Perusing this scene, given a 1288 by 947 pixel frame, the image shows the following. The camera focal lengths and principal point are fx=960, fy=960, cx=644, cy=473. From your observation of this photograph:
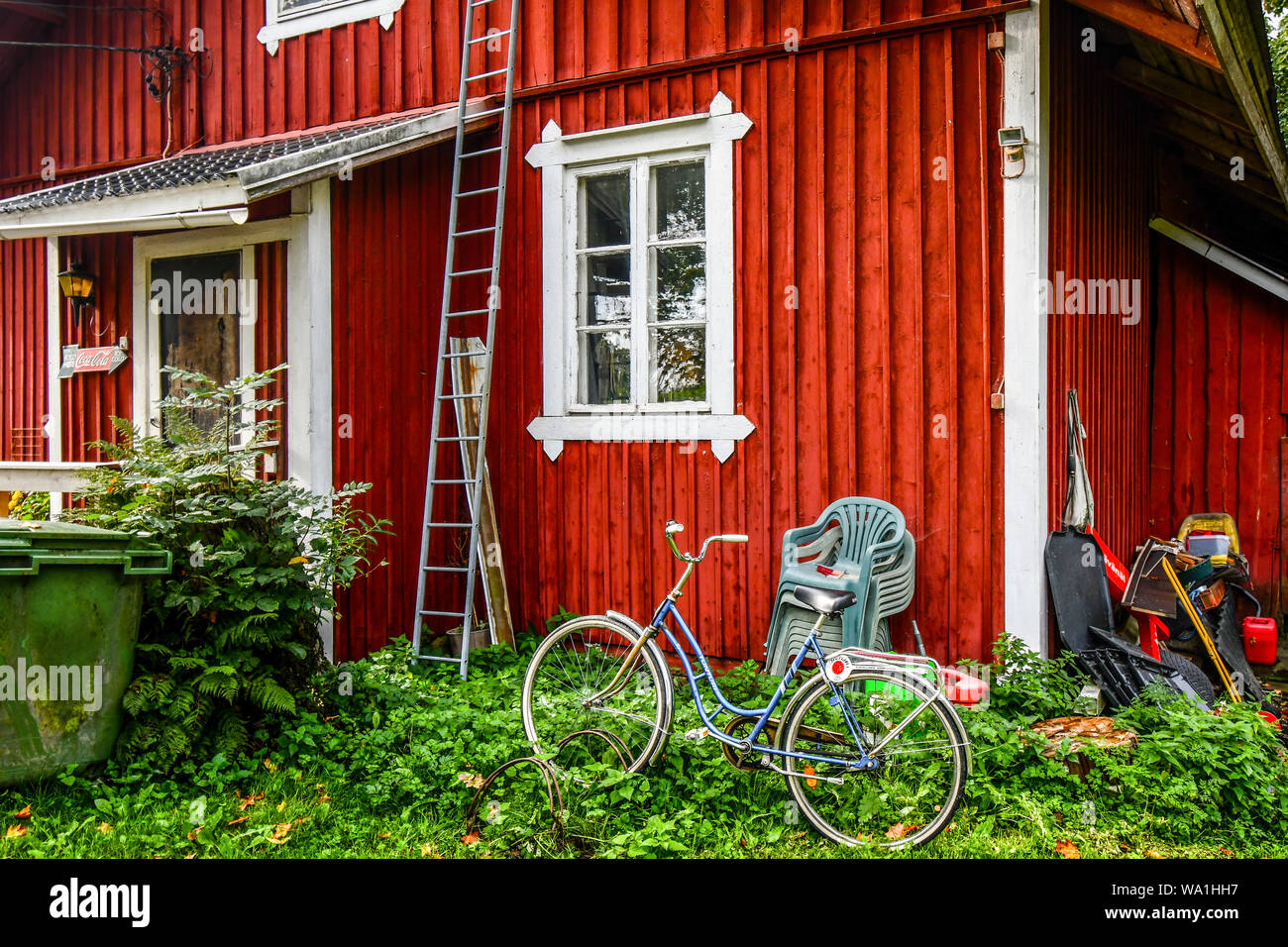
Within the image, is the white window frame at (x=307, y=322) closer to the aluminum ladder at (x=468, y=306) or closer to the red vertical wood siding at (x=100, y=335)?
the aluminum ladder at (x=468, y=306)

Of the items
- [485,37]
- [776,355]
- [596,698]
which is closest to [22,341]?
[485,37]

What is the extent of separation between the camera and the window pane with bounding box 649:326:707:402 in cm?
598

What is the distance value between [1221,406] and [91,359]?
30.2ft

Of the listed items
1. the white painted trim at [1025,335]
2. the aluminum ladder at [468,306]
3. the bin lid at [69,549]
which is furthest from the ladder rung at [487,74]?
the bin lid at [69,549]

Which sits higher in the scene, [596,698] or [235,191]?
[235,191]

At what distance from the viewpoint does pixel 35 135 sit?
8977mm

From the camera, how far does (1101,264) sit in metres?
6.59

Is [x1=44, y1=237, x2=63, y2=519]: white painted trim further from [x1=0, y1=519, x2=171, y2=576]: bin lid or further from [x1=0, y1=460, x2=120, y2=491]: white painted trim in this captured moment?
[x1=0, y1=519, x2=171, y2=576]: bin lid

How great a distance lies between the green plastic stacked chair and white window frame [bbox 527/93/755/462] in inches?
30.9

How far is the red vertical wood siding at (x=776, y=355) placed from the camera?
5.23 meters

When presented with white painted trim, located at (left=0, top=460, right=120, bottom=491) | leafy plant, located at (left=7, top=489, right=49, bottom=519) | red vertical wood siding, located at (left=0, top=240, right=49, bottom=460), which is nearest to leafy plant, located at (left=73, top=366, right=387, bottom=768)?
white painted trim, located at (left=0, top=460, right=120, bottom=491)

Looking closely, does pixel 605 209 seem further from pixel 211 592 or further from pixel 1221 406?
pixel 1221 406

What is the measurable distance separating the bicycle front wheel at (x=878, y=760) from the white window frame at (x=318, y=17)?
19.9 ft
